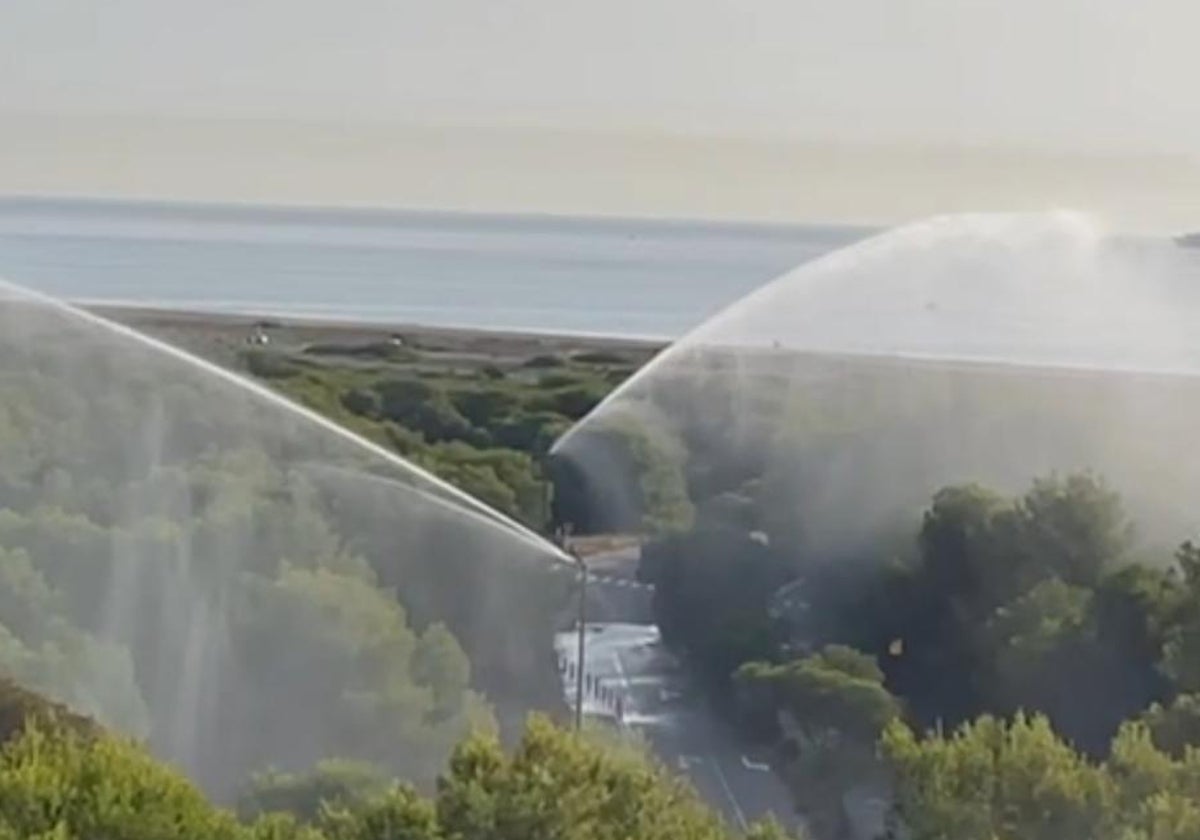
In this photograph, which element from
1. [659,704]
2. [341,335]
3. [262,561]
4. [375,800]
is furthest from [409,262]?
[375,800]

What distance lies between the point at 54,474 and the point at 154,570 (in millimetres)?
296

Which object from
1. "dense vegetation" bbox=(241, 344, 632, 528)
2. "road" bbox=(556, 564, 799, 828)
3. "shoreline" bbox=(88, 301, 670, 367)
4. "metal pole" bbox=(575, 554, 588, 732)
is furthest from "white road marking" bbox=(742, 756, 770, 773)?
"shoreline" bbox=(88, 301, 670, 367)

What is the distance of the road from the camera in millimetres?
3348

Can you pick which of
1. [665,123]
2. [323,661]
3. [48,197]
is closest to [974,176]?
[665,123]

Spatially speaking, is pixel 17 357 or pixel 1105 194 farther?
pixel 17 357

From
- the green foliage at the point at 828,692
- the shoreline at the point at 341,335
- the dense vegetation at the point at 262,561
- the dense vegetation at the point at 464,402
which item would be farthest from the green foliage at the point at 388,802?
the shoreline at the point at 341,335

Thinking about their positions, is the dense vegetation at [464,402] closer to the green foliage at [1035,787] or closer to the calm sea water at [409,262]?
the calm sea water at [409,262]

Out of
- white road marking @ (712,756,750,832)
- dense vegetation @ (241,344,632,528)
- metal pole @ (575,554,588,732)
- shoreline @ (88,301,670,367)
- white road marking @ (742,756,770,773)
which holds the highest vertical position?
shoreline @ (88,301,670,367)

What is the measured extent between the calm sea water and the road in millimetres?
536

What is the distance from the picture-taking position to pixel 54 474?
12.4ft

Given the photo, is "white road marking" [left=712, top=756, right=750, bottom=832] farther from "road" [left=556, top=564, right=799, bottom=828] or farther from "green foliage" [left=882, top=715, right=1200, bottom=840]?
"green foliage" [left=882, top=715, right=1200, bottom=840]

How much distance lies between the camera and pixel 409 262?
3.81 m

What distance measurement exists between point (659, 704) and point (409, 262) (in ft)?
3.02

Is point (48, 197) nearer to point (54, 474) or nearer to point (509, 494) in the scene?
point (54, 474)
